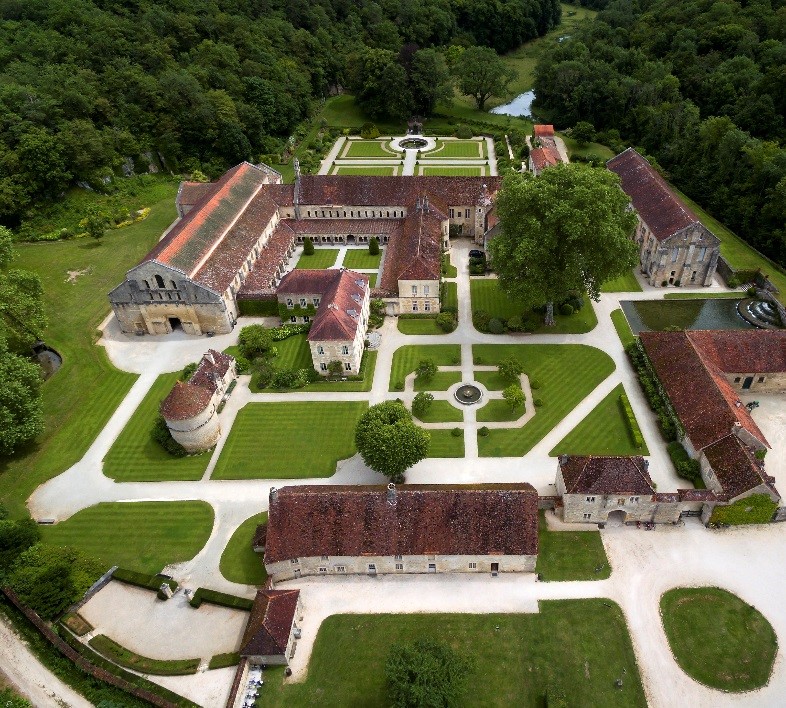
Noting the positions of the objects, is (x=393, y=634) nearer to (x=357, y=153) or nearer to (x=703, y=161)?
(x=703, y=161)

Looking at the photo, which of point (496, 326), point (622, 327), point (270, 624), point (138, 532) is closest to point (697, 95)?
point (622, 327)

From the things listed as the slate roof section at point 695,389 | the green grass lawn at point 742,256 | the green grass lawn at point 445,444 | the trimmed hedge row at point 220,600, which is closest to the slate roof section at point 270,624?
the trimmed hedge row at point 220,600

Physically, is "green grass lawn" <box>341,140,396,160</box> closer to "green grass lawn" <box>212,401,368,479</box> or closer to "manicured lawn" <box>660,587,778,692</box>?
"green grass lawn" <box>212,401,368,479</box>

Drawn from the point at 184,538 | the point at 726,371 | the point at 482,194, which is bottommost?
the point at 184,538

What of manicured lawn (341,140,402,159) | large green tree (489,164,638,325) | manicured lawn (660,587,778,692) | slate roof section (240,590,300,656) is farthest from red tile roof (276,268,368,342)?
manicured lawn (341,140,402,159)

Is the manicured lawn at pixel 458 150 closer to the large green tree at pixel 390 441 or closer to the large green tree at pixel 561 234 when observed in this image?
the large green tree at pixel 561 234

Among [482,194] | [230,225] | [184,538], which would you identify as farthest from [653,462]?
[230,225]
